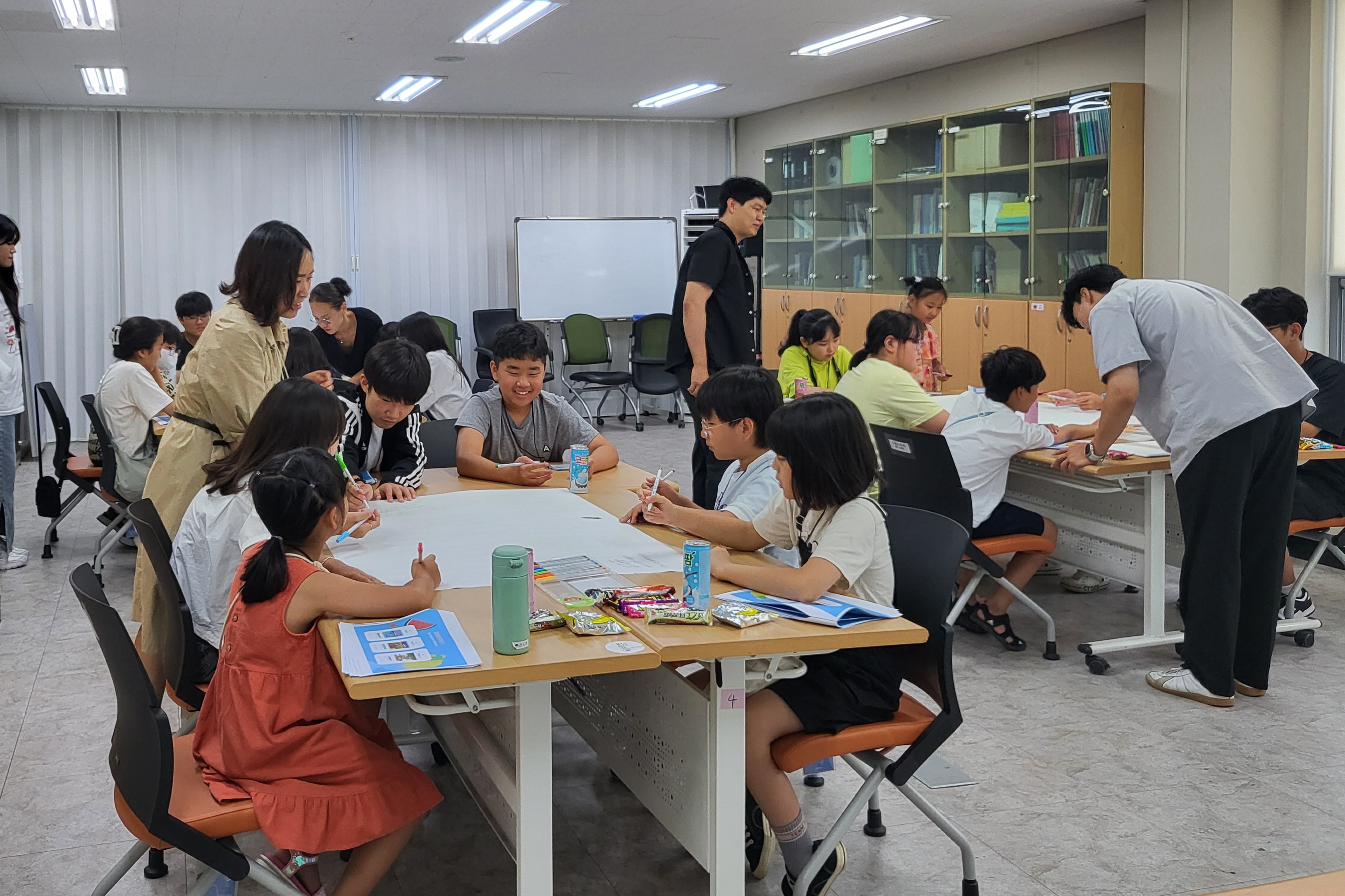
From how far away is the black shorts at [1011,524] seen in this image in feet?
14.0

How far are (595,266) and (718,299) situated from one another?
21.4 ft

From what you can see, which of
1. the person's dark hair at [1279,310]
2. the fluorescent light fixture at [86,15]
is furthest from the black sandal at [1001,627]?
the fluorescent light fixture at [86,15]

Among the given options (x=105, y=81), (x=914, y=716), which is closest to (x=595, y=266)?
(x=105, y=81)

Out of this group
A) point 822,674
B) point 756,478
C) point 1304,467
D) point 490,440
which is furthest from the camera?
point 1304,467

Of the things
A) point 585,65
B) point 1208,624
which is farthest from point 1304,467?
point 585,65

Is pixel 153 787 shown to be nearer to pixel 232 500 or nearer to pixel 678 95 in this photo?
pixel 232 500

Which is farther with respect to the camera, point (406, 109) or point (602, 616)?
point (406, 109)

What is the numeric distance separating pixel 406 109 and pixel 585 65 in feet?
8.97

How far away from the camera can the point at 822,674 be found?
2.38 m

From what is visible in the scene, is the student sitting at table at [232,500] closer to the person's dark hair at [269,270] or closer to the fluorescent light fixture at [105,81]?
the person's dark hair at [269,270]

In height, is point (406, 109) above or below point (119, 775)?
above

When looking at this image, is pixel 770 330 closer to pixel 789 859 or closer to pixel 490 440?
pixel 490 440

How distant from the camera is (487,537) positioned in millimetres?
2959

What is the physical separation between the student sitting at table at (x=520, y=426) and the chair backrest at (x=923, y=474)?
935 millimetres
